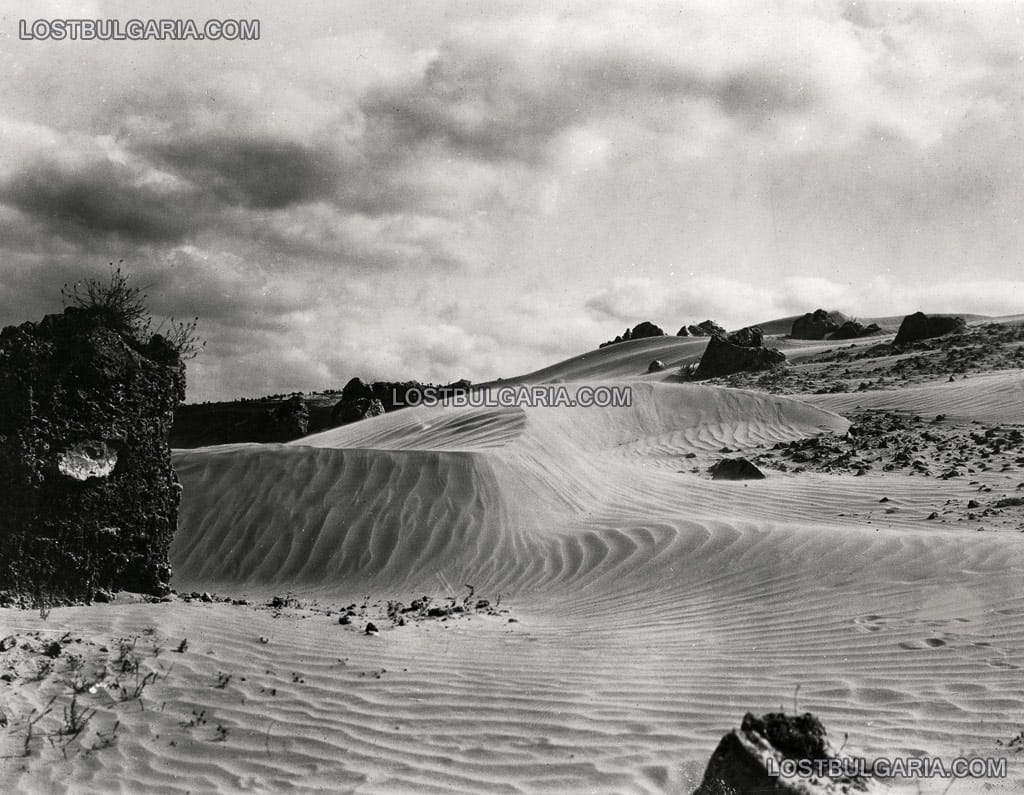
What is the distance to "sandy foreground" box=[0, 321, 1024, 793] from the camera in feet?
14.7

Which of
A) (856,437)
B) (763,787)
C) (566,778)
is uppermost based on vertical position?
(856,437)

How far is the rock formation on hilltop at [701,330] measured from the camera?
4742 cm

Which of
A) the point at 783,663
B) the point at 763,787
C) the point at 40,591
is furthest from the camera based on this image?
Result: the point at 40,591

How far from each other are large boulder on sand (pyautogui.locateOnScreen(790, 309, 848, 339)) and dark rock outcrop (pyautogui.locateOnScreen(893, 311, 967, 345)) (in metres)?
10.1

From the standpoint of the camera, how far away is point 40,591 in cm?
682

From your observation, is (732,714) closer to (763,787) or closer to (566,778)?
(566,778)

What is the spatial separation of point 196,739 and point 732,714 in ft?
10.1

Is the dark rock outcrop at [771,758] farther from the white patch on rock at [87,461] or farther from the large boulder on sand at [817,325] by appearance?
the large boulder on sand at [817,325]

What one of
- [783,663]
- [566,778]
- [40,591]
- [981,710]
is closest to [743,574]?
[783,663]

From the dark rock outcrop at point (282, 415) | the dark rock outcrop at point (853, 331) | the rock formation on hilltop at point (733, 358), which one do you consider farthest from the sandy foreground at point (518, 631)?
the dark rock outcrop at point (853, 331)

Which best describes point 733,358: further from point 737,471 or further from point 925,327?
point 737,471

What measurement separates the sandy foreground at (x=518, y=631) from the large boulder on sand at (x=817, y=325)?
1140 inches

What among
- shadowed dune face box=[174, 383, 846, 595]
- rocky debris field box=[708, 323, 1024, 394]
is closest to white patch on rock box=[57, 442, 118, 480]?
shadowed dune face box=[174, 383, 846, 595]

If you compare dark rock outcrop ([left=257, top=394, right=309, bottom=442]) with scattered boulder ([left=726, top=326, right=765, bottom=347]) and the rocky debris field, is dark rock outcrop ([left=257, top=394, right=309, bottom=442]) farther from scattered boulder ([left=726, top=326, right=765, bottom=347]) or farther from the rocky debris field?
scattered boulder ([left=726, top=326, right=765, bottom=347])
